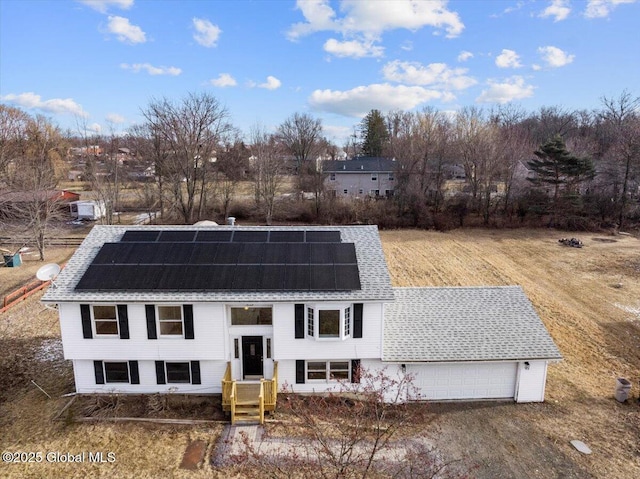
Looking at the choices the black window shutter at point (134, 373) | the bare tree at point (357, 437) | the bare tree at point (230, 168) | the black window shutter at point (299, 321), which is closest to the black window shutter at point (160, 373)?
the black window shutter at point (134, 373)

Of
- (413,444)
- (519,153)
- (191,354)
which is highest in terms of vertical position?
(519,153)

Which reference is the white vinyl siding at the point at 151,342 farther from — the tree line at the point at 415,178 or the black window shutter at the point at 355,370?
the tree line at the point at 415,178

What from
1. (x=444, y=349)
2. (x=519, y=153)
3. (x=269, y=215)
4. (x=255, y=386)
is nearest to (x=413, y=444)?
(x=444, y=349)

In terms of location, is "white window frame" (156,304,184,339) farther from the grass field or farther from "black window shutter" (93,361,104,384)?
the grass field

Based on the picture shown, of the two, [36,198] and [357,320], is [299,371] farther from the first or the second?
[36,198]

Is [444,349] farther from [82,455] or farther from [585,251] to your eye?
[585,251]
